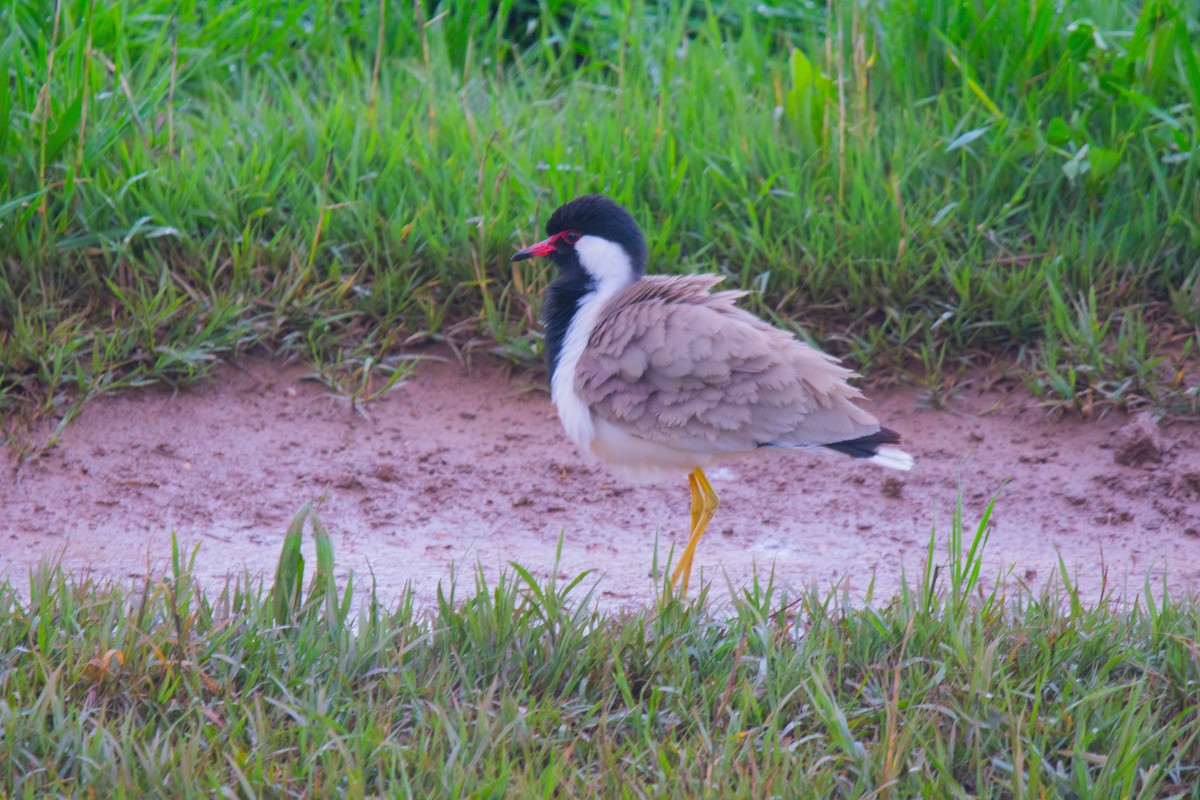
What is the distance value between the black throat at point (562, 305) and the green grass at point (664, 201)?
748mm

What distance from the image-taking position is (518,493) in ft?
14.8

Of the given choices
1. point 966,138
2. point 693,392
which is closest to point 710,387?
point 693,392

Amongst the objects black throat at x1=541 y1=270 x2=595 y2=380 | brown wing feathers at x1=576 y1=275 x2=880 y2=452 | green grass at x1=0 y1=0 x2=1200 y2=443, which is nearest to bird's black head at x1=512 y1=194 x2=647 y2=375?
black throat at x1=541 y1=270 x2=595 y2=380

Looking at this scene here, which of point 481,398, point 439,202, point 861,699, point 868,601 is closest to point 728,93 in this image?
point 439,202

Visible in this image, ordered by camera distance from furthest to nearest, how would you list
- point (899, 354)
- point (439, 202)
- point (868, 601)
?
point (439, 202) → point (899, 354) → point (868, 601)

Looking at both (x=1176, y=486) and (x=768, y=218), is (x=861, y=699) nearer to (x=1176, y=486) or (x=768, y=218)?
(x=1176, y=486)

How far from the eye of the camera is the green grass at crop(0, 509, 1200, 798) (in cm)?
260

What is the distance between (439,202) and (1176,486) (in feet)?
9.90

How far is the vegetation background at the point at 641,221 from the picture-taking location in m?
2.94

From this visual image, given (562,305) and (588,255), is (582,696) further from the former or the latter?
(588,255)

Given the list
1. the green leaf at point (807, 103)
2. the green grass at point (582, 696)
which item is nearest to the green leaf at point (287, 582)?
the green grass at point (582, 696)

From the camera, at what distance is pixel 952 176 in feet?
17.3

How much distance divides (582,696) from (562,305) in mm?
1626

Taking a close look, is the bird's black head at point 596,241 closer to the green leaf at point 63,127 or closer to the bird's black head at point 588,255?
the bird's black head at point 588,255
